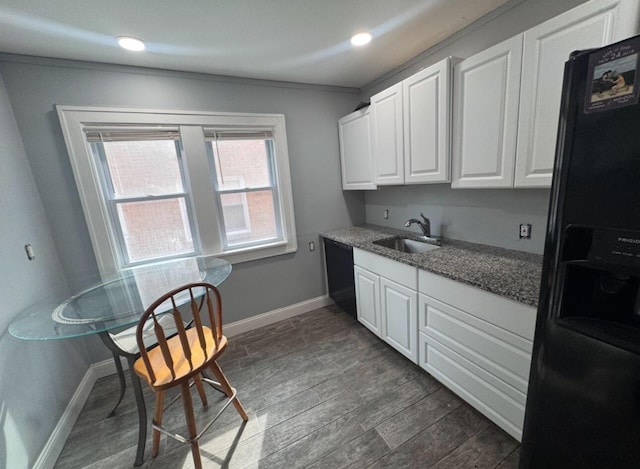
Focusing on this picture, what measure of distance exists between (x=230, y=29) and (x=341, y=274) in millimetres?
2192

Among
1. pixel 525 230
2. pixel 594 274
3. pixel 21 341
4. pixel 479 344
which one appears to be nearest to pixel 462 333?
pixel 479 344

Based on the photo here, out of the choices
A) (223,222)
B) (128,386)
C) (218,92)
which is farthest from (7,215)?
(218,92)

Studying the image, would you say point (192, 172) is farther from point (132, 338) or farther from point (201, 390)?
point (201, 390)

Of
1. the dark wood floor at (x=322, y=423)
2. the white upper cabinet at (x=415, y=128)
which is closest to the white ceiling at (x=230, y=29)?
the white upper cabinet at (x=415, y=128)

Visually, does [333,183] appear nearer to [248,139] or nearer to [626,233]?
[248,139]

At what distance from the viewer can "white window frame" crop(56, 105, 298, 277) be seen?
188 centimetres

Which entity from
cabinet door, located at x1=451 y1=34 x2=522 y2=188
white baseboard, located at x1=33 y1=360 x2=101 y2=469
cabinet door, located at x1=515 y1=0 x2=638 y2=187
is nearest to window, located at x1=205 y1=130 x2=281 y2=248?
white baseboard, located at x1=33 y1=360 x2=101 y2=469

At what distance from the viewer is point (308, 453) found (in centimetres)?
140

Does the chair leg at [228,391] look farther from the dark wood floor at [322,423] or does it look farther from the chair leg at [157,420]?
the chair leg at [157,420]

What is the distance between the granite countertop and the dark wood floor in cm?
88

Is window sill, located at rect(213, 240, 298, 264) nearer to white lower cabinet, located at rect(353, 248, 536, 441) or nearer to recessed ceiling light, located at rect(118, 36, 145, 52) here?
white lower cabinet, located at rect(353, 248, 536, 441)

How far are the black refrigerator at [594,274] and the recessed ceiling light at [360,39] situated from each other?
4.89 feet

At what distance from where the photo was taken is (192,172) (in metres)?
2.24

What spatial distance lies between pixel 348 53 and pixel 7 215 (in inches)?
101
